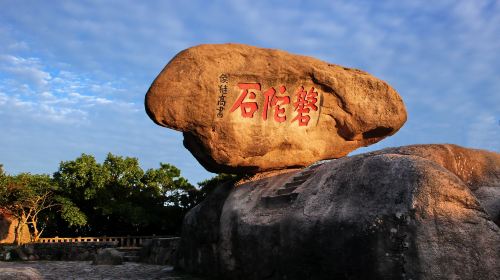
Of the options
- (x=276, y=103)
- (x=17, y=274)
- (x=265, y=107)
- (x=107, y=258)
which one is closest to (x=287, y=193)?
(x=265, y=107)

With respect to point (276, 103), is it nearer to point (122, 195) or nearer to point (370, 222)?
point (370, 222)

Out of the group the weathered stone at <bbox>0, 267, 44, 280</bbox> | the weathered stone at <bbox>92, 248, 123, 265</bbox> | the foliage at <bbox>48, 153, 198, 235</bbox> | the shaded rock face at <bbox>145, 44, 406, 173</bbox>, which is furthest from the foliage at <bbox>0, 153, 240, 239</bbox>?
→ the weathered stone at <bbox>0, 267, 44, 280</bbox>

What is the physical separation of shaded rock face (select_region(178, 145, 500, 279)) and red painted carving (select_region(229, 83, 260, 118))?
1487 mm

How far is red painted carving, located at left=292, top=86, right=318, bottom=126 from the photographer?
10508 millimetres

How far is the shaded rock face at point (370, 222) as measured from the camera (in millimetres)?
5898

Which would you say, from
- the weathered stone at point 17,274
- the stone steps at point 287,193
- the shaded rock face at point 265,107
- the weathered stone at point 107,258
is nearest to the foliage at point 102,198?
the weathered stone at point 107,258

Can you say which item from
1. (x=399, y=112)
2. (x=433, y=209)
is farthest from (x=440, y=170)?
(x=399, y=112)

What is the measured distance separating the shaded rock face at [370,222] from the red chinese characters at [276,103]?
1.41 metres

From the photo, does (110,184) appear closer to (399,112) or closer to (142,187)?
(142,187)

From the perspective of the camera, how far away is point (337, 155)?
11.2 meters

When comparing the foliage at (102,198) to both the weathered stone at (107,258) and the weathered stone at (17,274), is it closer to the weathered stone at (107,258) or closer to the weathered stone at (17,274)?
the weathered stone at (107,258)

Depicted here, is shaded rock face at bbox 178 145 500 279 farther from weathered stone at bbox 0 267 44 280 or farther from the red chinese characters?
weathered stone at bbox 0 267 44 280

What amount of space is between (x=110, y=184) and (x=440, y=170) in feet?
79.0

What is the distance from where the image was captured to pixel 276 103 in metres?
10.4
